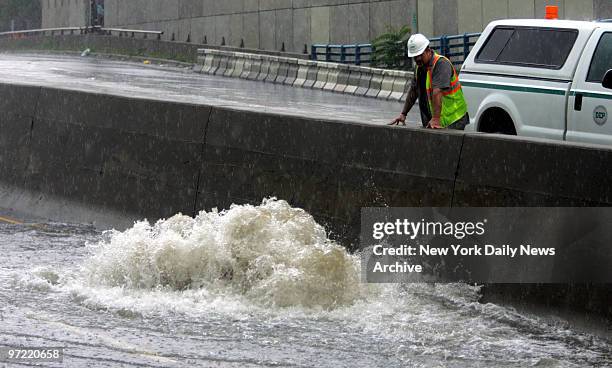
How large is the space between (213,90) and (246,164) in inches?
962

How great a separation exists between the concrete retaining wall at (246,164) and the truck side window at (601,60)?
359 centimetres

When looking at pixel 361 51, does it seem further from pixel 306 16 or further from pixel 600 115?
pixel 600 115

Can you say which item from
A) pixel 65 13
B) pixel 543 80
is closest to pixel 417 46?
pixel 543 80

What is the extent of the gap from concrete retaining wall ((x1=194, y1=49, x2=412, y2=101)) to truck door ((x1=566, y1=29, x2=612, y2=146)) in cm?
2305

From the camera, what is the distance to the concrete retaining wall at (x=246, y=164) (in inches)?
394

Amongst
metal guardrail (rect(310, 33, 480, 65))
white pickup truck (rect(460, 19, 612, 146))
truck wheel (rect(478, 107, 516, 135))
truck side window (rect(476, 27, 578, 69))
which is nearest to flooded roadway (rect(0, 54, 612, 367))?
white pickup truck (rect(460, 19, 612, 146))

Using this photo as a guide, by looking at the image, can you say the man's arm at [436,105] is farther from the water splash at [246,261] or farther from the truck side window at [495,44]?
the truck side window at [495,44]

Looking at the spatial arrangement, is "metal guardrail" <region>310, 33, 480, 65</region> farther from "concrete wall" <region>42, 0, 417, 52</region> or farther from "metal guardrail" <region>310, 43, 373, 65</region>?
"concrete wall" <region>42, 0, 417, 52</region>

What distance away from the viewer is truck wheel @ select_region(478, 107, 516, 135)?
15.4m

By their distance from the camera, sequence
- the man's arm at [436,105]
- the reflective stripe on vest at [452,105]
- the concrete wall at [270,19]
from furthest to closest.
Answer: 1. the concrete wall at [270,19]
2. the reflective stripe on vest at [452,105]
3. the man's arm at [436,105]

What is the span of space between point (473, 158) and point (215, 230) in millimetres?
2431

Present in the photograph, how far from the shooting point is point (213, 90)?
37.5 meters

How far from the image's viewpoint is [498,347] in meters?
8.96

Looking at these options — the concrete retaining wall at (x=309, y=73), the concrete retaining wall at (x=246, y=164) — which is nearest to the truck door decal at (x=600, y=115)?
the concrete retaining wall at (x=246, y=164)
